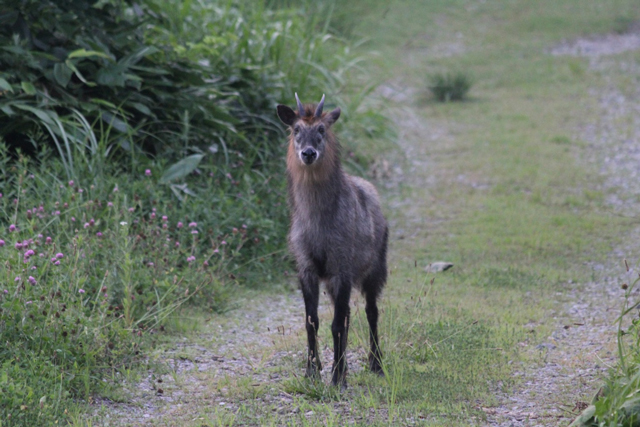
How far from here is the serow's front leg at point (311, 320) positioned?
472 centimetres

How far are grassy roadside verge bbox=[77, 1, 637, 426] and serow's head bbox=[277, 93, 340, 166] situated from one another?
112 centimetres

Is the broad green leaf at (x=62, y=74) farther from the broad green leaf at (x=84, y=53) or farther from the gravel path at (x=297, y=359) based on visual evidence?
the gravel path at (x=297, y=359)

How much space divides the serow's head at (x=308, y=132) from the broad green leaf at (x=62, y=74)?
2.71 meters

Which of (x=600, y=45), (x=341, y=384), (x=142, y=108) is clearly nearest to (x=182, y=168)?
(x=142, y=108)

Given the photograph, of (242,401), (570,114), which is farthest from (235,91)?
(570,114)

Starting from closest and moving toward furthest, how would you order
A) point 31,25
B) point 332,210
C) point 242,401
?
point 242,401 → point 332,210 → point 31,25

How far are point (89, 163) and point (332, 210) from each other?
9.00ft

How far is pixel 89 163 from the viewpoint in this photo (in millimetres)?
6652

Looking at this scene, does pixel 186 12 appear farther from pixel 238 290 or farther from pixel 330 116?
pixel 330 116

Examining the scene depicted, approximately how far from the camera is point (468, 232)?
8.09 m

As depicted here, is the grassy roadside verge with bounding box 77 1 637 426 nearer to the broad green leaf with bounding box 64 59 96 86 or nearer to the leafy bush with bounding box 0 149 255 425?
the leafy bush with bounding box 0 149 255 425

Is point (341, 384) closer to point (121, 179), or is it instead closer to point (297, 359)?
point (297, 359)

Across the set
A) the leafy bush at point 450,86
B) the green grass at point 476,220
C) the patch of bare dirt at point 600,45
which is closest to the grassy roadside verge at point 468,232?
the green grass at point 476,220

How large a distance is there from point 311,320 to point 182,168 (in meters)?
2.73
